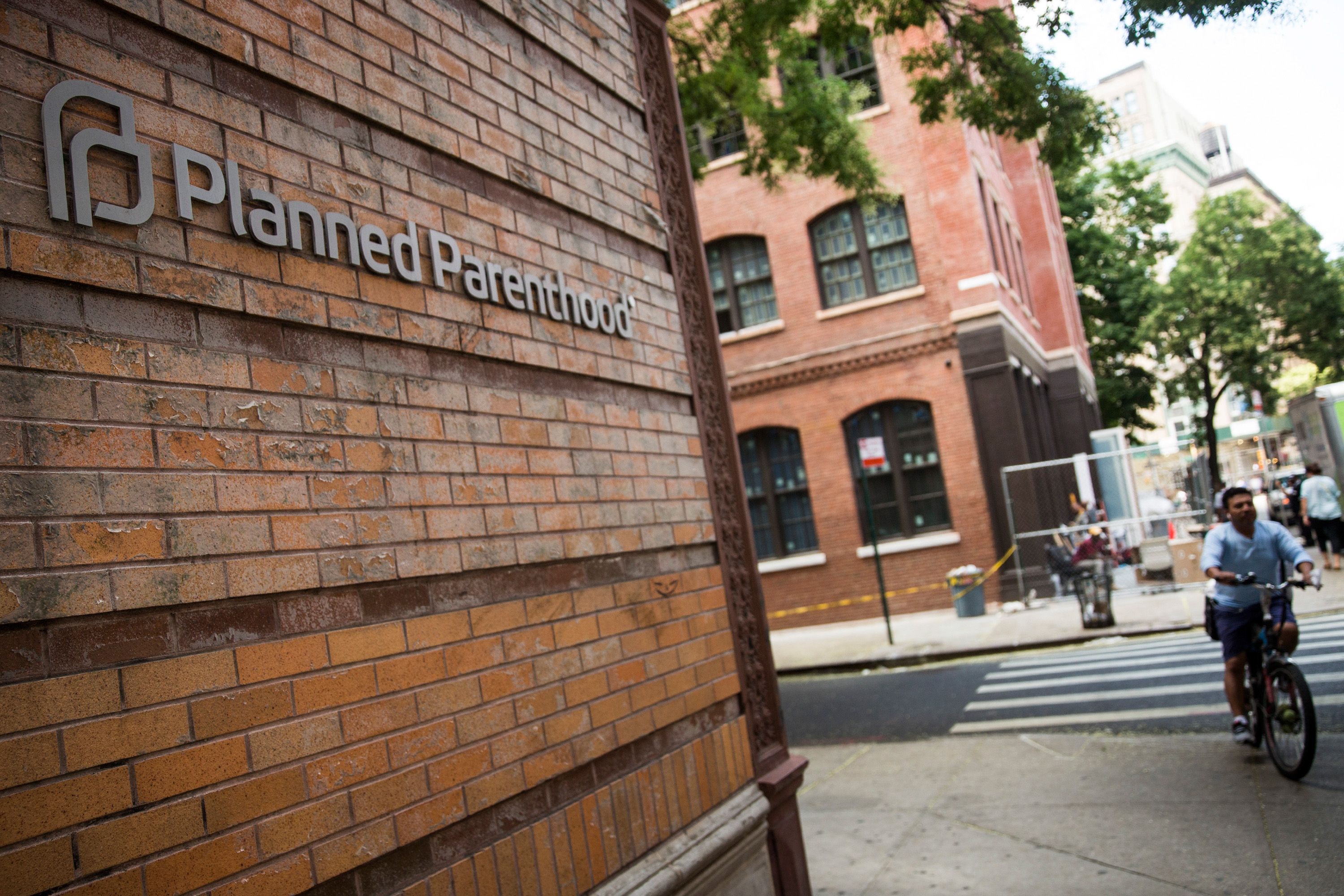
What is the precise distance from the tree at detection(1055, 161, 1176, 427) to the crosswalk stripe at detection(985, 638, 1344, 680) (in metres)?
26.8

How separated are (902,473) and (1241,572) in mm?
12505

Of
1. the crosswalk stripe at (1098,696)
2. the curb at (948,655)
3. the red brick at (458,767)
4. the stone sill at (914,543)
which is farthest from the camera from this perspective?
the stone sill at (914,543)

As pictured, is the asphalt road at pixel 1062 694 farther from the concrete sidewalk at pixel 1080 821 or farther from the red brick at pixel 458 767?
the red brick at pixel 458 767

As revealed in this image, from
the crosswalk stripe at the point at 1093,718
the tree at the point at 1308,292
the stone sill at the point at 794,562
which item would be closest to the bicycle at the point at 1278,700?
the crosswalk stripe at the point at 1093,718

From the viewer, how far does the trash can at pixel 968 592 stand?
56.3 feet

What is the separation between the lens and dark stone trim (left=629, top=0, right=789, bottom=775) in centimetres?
457

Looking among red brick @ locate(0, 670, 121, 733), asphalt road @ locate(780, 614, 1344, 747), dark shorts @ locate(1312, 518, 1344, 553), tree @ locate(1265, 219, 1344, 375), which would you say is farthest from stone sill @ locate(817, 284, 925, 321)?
tree @ locate(1265, 219, 1344, 375)

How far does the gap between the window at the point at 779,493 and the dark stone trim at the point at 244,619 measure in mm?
16719

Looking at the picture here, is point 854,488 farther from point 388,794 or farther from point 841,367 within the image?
point 388,794

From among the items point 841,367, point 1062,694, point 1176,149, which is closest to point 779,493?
point 841,367

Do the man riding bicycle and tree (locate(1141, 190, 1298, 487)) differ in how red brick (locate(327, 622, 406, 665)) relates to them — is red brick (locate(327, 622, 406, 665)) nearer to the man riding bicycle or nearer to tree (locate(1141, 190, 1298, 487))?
the man riding bicycle

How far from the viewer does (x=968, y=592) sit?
17.2 m

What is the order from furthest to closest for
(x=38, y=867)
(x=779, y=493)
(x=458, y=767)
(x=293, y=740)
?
1. (x=779, y=493)
2. (x=458, y=767)
3. (x=293, y=740)
4. (x=38, y=867)

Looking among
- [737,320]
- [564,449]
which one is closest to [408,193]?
[564,449]
